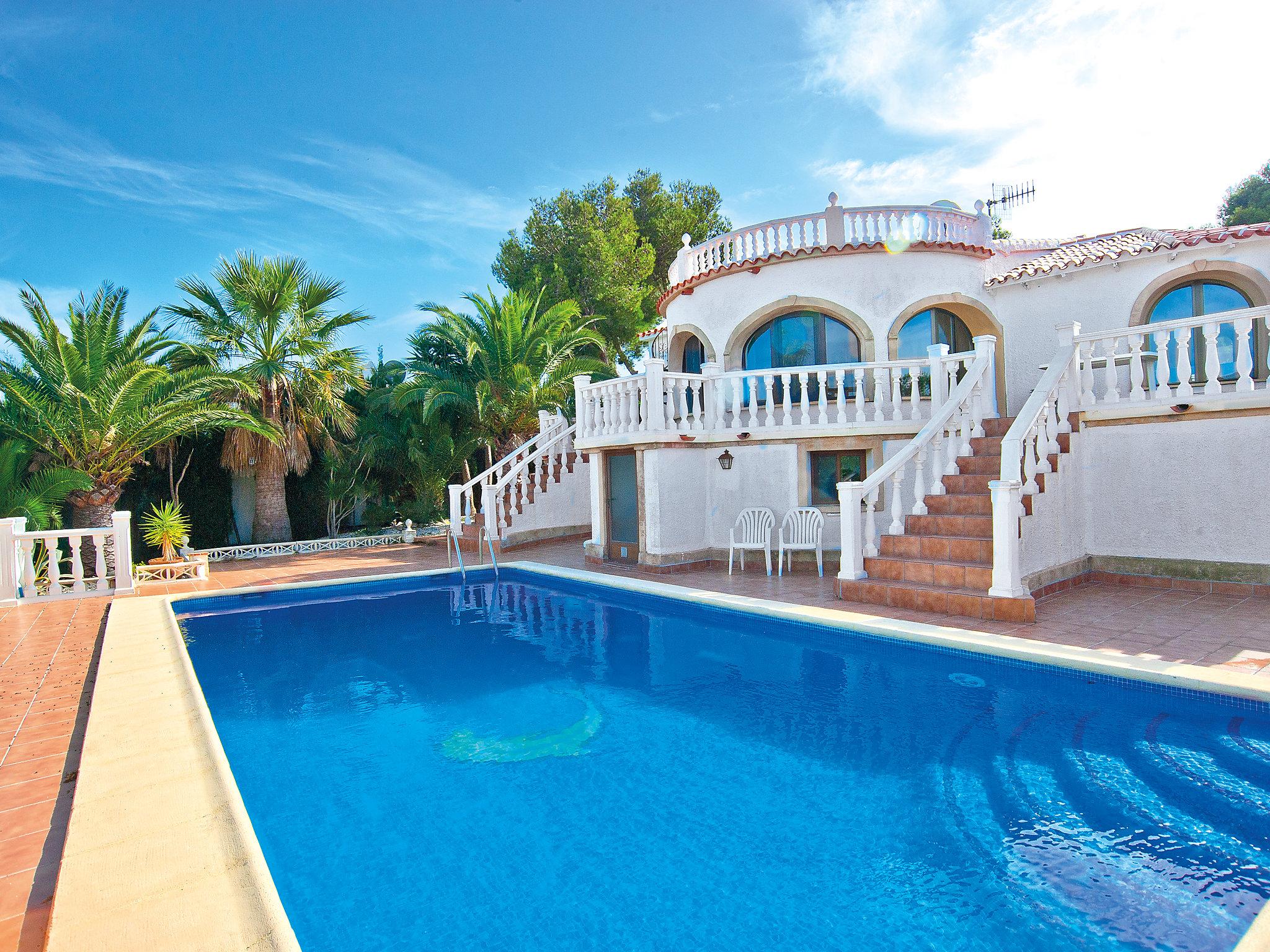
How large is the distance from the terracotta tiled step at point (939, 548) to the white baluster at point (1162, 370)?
3388 millimetres

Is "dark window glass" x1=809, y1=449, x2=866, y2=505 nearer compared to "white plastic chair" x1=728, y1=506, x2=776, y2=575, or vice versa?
"white plastic chair" x1=728, y1=506, x2=776, y2=575

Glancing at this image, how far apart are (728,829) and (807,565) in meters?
8.27

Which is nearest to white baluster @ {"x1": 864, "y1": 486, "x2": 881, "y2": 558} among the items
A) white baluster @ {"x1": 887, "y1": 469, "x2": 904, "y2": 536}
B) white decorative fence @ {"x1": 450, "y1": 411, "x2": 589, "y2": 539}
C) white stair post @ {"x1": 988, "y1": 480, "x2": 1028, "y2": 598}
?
white baluster @ {"x1": 887, "y1": 469, "x2": 904, "y2": 536}

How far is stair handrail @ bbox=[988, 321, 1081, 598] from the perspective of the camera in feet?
25.5

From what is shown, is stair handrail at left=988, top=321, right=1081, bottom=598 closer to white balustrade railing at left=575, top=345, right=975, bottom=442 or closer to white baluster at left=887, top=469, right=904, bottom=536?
white baluster at left=887, top=469, right=904, bottom=536

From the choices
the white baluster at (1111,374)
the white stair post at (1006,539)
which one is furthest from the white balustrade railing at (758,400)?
the white stair post at (1006,539)

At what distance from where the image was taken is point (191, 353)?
16.7 metres

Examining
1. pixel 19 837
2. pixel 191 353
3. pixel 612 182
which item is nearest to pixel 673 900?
pixel 19 837

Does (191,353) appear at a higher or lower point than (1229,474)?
higher

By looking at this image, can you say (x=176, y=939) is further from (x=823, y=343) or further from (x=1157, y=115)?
(x=1157, y=115)

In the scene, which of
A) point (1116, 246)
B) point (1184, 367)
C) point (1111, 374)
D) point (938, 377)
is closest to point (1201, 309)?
point (1116, 246)

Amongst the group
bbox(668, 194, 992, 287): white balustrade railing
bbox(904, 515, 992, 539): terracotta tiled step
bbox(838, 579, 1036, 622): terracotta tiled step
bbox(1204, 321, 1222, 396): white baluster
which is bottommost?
bbox(838, 579, 1036, 622): terracotta tiled step

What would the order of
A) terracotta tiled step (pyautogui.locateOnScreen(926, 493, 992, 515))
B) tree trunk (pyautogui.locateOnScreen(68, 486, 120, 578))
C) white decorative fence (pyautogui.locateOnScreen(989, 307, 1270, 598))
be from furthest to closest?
tree trunk (pyautogui.locateOnScreen(68, 486, 120, 578)), terracotta tiled step (pyautogui.locateOnScreen(926, 493, 992, 515)), white decorative fence (pyautogui.locateOnScreen(989, 307, 1270, 598))

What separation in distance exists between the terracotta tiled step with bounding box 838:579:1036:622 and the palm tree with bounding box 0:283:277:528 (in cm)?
1393
